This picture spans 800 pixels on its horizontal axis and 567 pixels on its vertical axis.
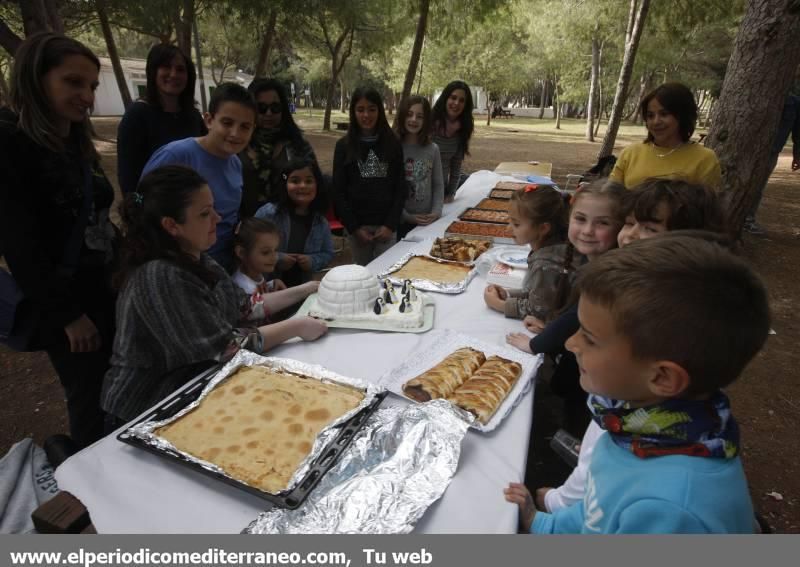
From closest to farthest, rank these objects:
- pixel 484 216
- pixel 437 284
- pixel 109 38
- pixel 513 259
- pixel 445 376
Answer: pixel 445 376 < pixel 437 284 < pixel 513 259 < pixel 484 216 < pixel 109 38

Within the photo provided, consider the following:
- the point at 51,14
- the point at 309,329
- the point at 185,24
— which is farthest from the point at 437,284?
the point at 185,24

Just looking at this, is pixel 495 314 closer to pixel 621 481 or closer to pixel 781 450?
pixel 621 481

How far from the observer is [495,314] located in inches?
96.7

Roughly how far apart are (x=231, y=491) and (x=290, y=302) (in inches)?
54.8

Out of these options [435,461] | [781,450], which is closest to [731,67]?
[781,450]

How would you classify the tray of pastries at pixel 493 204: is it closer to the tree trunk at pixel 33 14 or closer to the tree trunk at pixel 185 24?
the tree trunk at pixel 33 14

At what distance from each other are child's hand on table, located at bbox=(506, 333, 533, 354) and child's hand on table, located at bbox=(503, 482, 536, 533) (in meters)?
0.84

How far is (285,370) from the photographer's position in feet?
5.86

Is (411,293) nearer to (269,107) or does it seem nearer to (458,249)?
(458,249)

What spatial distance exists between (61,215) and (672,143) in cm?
412

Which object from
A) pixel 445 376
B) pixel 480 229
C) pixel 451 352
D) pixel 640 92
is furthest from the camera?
pixel 640 92

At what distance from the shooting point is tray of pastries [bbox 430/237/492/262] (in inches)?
129

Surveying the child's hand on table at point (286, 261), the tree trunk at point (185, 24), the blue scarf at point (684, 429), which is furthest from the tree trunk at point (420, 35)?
the blue scarf at point (684, 429)

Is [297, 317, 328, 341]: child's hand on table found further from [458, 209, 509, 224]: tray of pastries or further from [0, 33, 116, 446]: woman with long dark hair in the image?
[458, 209, 509, 224]: tray of pastries
